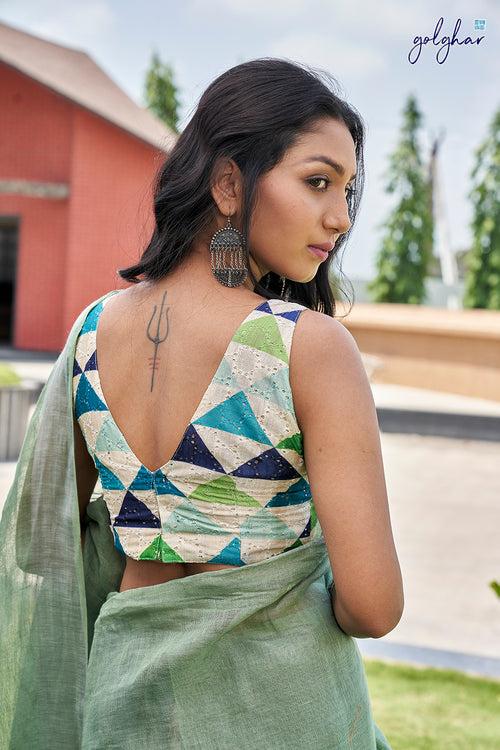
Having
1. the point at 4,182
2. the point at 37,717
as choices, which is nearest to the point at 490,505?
the point at 37,717

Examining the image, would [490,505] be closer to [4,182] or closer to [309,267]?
[309,267]

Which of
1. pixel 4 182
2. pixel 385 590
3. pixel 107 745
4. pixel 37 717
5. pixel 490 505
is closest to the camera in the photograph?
pixel 385 590

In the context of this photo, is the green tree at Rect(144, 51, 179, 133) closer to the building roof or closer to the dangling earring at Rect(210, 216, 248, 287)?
the building roof

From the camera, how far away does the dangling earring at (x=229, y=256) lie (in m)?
1.28

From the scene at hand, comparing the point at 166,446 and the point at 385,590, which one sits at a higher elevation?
the point at 166,446

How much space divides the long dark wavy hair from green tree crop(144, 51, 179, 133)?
26.8 metres

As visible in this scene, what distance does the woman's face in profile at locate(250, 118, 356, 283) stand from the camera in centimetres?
128

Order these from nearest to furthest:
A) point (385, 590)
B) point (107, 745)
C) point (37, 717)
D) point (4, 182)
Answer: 1. point (385, 590)
2. point (107, 745)
3. point (37, 717)
4. point (4, 182)

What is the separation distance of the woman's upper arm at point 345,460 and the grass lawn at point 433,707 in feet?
7.55

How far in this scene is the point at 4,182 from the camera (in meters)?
18.6

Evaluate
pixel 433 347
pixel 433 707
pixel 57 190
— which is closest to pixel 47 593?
pixel 433 707

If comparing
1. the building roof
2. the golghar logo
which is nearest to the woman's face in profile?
the golghar logo

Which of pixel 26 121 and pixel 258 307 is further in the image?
pixel 26 121

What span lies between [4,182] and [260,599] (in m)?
18.3
